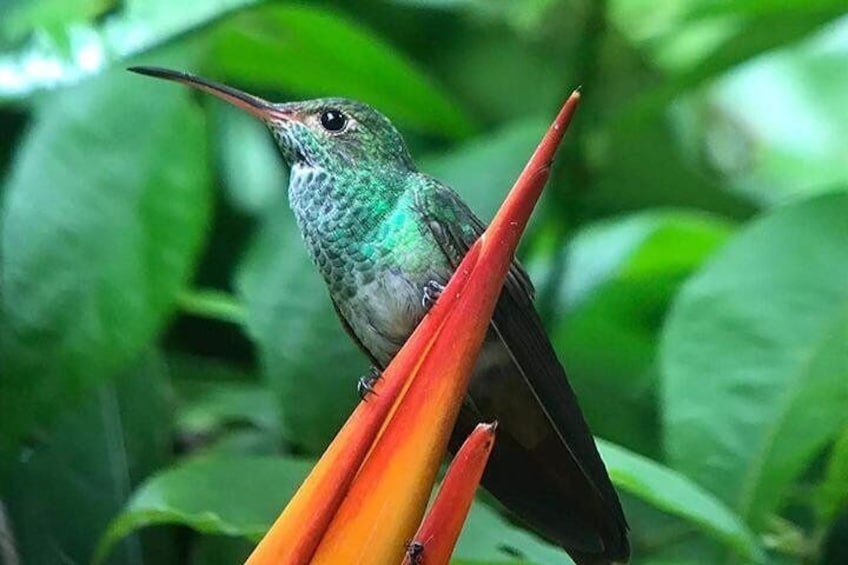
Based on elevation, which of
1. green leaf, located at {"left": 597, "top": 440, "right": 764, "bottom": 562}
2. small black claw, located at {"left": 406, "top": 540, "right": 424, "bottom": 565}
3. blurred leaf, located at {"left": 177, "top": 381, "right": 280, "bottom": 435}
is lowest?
blurred leaf, located at {"left": 177, "top": 381, "right": 280, "bottom": 435}

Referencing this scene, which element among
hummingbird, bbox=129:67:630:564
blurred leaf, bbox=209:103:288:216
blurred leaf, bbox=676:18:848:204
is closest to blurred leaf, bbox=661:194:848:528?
hummingbird, bbox=129:67:630:564

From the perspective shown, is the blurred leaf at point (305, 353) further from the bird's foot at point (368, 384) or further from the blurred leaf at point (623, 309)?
the bird's foot at point (368, 384)

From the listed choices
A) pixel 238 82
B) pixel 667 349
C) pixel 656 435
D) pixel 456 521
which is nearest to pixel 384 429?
pixel 456 521

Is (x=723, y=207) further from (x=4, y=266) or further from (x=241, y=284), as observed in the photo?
(x=4, y=266)

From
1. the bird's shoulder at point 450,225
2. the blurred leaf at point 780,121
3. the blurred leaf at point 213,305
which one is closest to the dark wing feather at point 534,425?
the bird's shoulder at point 450,225

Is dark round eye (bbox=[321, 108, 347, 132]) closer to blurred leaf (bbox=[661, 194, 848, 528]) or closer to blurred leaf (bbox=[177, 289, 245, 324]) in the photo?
blurred leaf (bbox=[661, 194, 848, 528])

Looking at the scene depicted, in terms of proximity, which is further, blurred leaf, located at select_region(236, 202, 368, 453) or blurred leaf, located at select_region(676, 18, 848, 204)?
blurred leaf, located at select_region(676, 18, 848, 204)

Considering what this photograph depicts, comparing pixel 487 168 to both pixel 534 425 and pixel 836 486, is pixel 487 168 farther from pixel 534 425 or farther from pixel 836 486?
pixel 534 425
